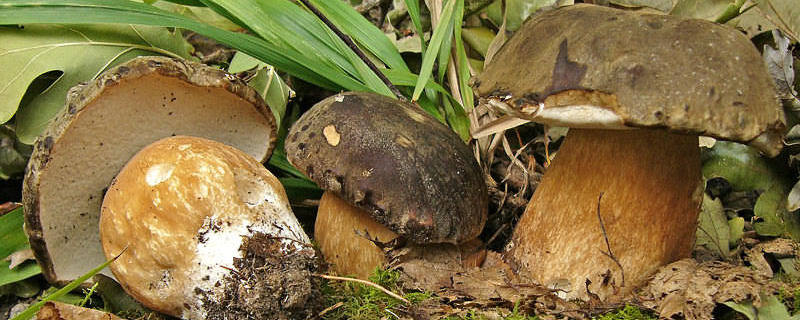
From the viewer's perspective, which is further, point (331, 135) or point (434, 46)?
point (434, 46)

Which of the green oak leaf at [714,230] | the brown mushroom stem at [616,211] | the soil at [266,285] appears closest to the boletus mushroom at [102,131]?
the soil at [266,285]

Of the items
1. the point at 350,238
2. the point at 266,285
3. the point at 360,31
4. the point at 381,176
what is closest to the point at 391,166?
the point at 381,176

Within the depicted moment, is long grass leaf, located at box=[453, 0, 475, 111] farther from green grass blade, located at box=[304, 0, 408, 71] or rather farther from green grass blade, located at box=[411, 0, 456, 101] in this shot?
green grass blade, located at box=[304, 0, 408, 71]

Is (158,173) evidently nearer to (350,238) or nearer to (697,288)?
(350,238)

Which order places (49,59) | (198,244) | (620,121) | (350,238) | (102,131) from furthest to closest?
(49,59) → (350,238) → (102,131) → (198,244) → (620,121)

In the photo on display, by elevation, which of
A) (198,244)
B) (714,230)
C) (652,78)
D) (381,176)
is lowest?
(714,230)

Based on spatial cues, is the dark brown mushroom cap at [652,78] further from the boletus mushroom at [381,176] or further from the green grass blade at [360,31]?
the green grass blade at [360,31]


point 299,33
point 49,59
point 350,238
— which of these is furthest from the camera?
point 299,33
